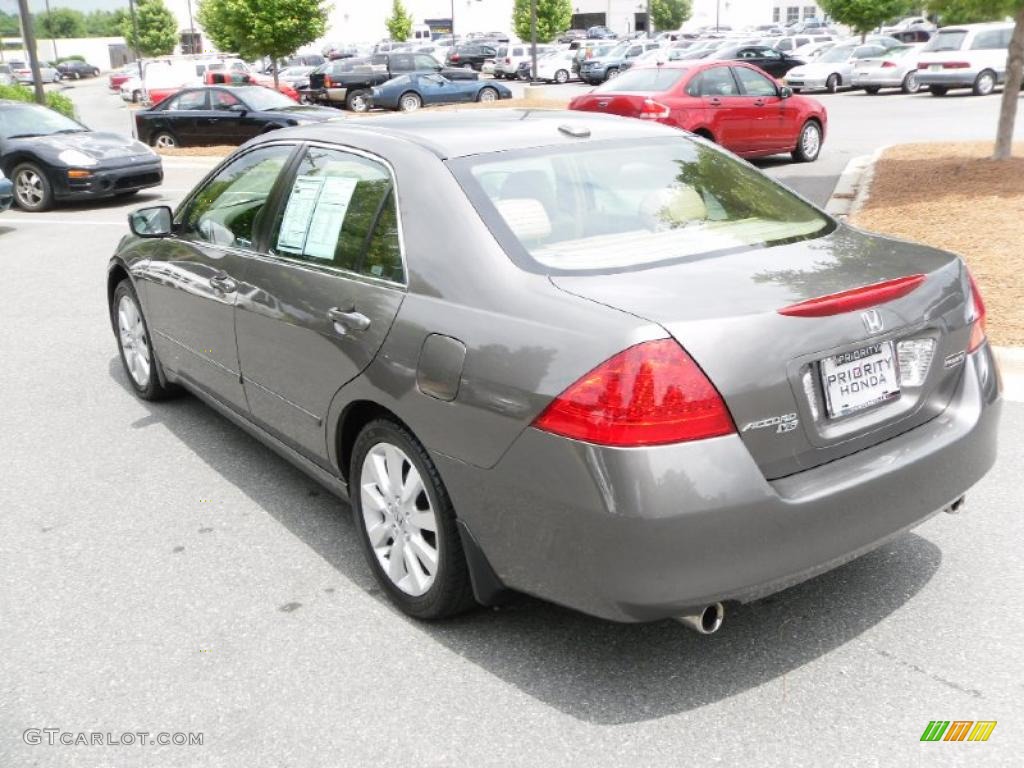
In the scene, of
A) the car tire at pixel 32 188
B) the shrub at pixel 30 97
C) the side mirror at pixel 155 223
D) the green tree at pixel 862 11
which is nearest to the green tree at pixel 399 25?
the green tree at pixel 862 11

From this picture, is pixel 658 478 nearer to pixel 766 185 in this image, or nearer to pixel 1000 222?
pixel 766 185

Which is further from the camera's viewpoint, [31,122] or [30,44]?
[30,44]

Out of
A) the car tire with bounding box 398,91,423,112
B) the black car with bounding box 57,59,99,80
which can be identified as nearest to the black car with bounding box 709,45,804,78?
the car tire with bounding box 398,91,423,112

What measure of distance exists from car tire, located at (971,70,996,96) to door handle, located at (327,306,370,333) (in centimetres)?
2780

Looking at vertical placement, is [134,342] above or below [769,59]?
above

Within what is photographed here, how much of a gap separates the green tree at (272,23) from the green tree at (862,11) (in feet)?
75.6

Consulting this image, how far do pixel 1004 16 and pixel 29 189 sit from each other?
A: 41.4ft

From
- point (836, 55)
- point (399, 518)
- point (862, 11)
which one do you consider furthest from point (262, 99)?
point (862, 11)

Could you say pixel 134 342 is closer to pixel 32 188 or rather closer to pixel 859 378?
pixel 859 378

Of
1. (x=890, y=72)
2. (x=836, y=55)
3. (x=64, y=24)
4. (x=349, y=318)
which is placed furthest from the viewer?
(x=64, y=24)

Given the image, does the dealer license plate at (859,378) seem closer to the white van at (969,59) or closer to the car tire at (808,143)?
the car tire at (808,143)

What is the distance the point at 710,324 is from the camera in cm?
280

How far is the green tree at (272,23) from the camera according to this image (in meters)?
31.1

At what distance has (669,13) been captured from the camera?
98000 mm
